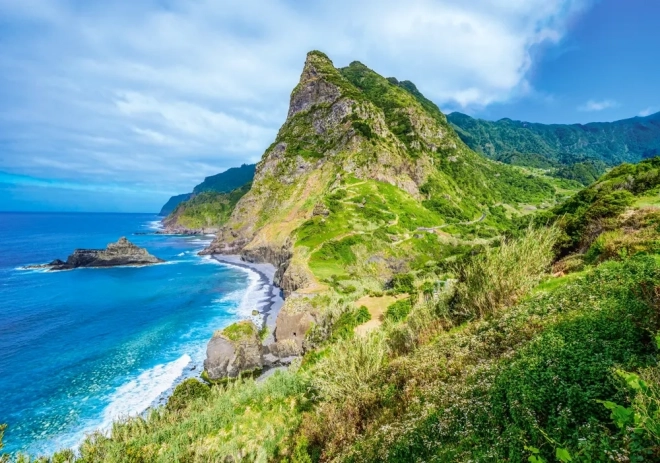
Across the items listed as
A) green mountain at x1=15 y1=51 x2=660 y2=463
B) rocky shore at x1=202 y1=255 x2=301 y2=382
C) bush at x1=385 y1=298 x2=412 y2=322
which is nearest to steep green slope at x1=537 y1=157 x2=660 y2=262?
green mountain at x1=15 y1=51 x2=660 y2=463

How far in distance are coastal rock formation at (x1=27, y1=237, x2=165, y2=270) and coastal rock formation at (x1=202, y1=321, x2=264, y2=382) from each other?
86049 mm

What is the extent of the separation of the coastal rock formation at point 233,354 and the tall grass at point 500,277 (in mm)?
31033

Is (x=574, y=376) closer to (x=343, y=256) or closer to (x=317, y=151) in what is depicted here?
(x=343, y=256)

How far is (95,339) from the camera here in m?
52.6

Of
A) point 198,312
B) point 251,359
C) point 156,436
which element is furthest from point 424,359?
point 198,312

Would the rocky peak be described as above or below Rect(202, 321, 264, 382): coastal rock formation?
above

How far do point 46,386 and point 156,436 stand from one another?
30793mm

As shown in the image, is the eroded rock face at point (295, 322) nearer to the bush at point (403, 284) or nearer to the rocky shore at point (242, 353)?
the rocky shore at point (242, 353)

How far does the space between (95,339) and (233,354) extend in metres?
28.2

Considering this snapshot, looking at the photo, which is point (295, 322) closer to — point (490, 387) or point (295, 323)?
point (295, 323)

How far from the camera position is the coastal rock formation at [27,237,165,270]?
106938mm

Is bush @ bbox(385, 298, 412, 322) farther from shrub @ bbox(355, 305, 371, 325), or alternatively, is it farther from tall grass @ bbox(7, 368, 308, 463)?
tall grass @ bbox(7, 368, 308, 463)

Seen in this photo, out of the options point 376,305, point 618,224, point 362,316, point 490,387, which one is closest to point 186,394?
point 362,316

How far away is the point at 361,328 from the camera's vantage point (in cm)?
3528
